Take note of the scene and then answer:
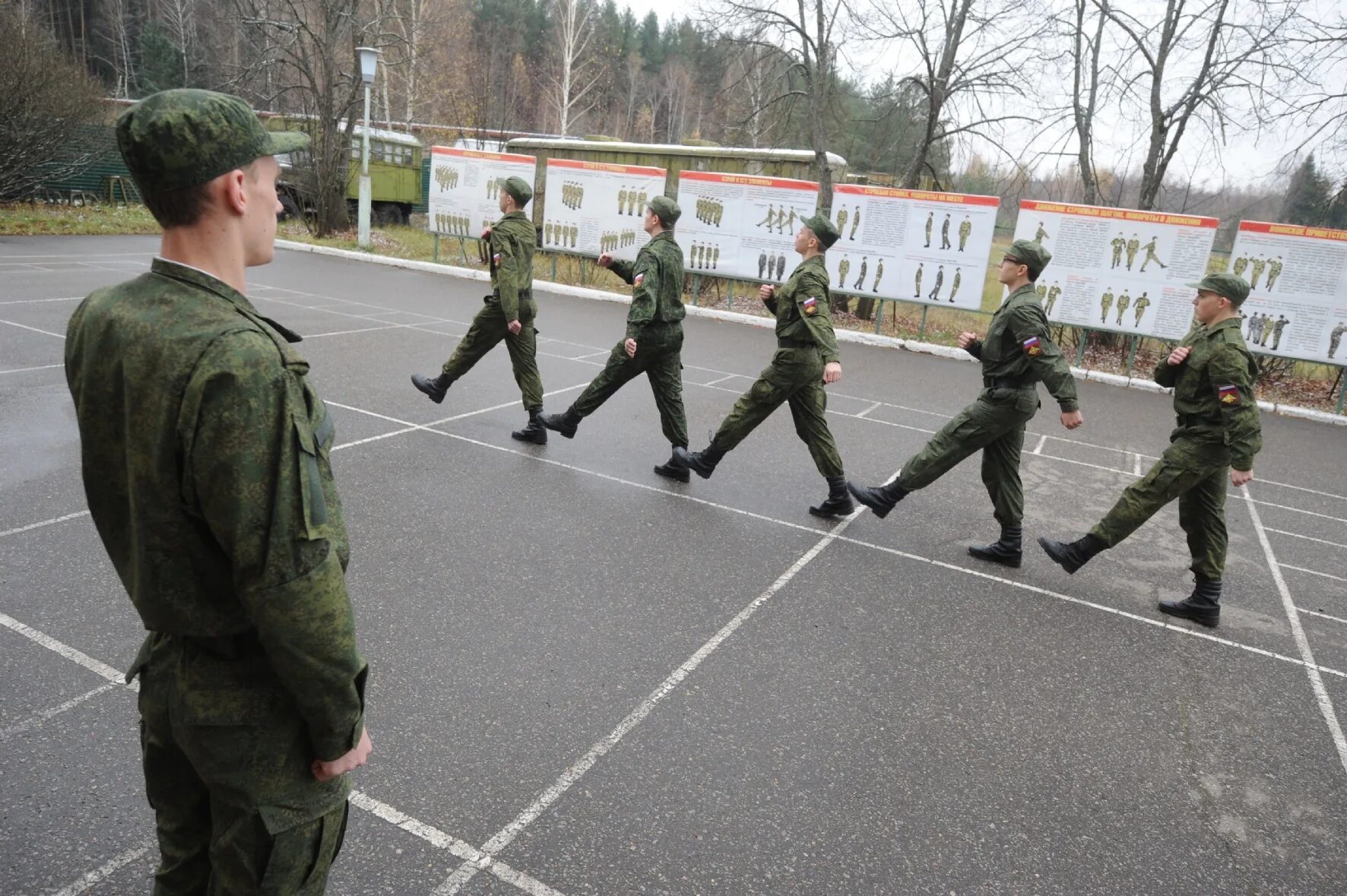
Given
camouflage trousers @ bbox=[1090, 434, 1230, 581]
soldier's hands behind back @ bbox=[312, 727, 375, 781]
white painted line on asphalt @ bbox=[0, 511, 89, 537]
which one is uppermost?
soldier's hands behind back @ bbox=[312, 727, 375, 781]

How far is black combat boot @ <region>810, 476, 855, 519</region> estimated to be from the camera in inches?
237

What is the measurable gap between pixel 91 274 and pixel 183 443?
1474cm

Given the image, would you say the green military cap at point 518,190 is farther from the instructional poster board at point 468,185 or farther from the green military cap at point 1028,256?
the instructional poster board at point 468,185

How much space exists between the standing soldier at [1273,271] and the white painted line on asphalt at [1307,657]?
7.36 m

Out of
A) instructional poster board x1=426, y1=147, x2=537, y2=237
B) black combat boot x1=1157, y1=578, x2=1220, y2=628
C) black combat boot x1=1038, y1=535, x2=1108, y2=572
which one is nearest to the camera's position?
black combat boot x1=1157, y1=578, x2=1220, y2=628

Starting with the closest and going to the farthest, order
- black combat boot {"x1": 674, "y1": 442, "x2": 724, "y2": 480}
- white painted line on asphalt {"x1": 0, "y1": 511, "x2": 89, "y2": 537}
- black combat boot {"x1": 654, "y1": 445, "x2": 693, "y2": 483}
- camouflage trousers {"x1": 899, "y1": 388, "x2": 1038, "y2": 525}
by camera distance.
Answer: white painted line on asphalt {"x1": 0, "y1": 511, "x2": 89, "y2": 537} → camouflage trousers {"x1": 899, "y1": 388, "x2": 1038, "y2": 525} → black combat boot {"x1": 674, "y1": 442, "x2": 724, "y2": 480} → black combat boot {"x1": 654, "y1": 445, "x2": 693, "y2": 483}

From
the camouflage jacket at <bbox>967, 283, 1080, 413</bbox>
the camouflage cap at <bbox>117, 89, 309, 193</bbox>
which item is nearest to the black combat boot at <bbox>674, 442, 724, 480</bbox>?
the camouflage jacket at <bbox>967, 283, 1080, 413</bbox>

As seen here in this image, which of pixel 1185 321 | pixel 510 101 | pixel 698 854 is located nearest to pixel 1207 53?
pixel 1185 321

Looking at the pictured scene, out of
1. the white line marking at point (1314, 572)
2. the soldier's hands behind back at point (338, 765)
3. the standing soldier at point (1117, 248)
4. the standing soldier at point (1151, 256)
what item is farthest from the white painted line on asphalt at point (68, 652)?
the standing soldier at point (1151, 256)

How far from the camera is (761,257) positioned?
15.7 meters

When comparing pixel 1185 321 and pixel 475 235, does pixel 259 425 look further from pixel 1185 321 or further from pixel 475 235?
pixel 475 235

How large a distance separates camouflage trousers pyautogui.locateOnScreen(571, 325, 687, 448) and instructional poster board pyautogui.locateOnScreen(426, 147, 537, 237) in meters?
12.5

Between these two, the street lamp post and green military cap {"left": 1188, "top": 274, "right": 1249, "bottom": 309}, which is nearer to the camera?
green military cap {"left": 1188, "top": 274, "right": 1249, "bottom": 309}

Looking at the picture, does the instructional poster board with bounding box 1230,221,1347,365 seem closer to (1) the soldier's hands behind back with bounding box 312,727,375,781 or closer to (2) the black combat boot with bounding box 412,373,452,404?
(2) the black combat boot with bounding box 412,373,452,404
